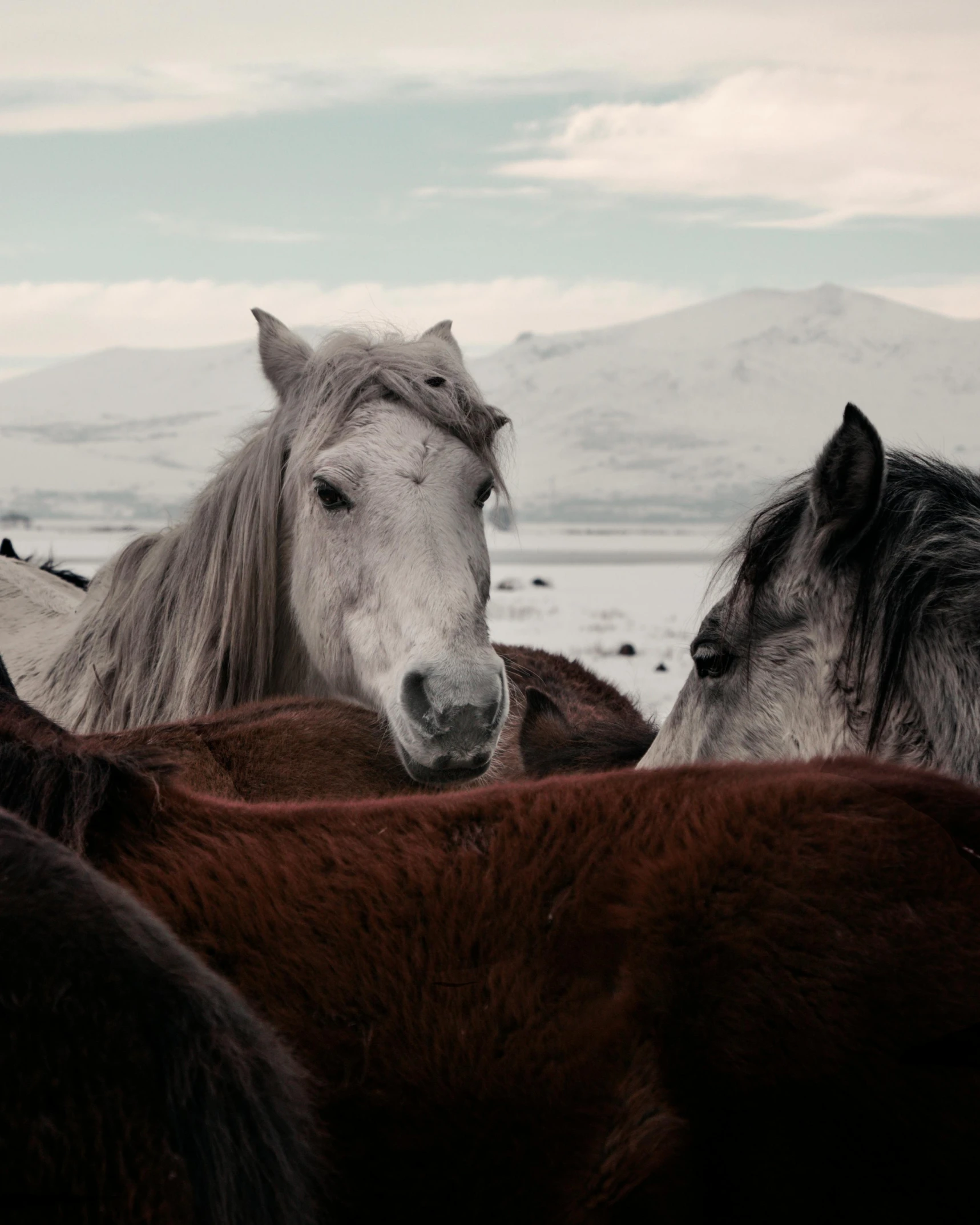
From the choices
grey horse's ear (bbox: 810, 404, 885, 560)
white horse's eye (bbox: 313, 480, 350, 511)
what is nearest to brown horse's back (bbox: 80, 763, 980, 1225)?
grey horse's ear (bbox: 810, 404, 885, 560)

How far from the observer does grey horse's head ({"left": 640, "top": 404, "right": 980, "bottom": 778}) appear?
2648 millimetres

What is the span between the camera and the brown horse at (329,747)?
2879 mm

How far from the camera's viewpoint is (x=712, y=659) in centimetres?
306

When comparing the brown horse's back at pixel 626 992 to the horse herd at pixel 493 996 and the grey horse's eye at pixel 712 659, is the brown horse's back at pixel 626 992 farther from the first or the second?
the grey horse's eye at pixel 712 659

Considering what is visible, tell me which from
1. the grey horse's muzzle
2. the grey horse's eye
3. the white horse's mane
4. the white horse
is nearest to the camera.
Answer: the grey horse's eye

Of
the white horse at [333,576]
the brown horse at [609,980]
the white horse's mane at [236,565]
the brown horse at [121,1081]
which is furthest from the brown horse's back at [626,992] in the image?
the white horse's mane at [236,565]

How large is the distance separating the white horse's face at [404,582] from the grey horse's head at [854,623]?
611 mm

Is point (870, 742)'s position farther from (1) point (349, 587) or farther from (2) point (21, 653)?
(2) point (21, 653)

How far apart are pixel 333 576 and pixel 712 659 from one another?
4.09ft

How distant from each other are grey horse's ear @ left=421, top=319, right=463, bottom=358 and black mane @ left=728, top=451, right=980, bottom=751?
1.99 m

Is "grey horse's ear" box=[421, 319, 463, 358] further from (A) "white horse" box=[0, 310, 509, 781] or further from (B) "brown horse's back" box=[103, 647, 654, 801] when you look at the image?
(B) "brown horse's back" box=[103, 647, 654, 801]

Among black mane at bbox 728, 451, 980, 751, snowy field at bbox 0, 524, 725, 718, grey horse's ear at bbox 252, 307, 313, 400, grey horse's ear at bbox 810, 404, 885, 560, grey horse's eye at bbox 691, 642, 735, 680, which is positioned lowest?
snowy field at bbox 0, 524, 725, 718

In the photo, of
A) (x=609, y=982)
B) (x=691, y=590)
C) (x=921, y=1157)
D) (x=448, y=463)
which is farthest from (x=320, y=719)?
(x=691, y=590)

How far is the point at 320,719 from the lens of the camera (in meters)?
3.35
